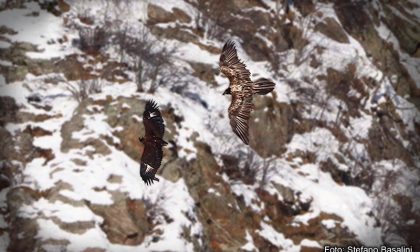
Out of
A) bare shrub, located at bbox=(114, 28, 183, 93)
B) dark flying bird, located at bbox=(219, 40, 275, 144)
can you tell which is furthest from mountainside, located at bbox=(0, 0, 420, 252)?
dark flying bird, located at bbox=(219, 40, 275, 144)

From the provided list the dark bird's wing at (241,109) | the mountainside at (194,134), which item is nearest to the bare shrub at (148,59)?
the mountainside at (194,134)

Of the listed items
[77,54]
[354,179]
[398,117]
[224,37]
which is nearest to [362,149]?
[354,179]

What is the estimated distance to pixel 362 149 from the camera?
516 inches

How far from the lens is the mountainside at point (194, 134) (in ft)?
26.4

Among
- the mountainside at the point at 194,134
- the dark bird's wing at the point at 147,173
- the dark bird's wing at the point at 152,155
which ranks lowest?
the mountainside at the point at 194,134

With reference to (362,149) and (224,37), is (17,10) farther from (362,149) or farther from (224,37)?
(362,149)

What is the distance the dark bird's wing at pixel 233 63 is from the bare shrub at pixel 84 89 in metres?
6.64

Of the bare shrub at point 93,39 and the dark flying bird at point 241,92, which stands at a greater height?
the dark flying bird at point 241,92

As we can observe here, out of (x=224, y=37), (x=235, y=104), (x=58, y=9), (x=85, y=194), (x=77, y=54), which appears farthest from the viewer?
(x=224, y=37)

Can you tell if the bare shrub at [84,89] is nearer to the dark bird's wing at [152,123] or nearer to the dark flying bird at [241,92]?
the dark flying bird at [241,92]

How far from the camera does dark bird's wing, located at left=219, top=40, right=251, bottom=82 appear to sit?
2793mm

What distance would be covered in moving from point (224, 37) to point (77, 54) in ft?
11.4

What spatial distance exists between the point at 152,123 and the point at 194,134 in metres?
7.26

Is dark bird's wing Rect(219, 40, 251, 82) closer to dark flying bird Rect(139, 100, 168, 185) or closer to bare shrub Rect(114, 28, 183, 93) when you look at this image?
dark flying bird Rect(139, 100, 168, 185)
